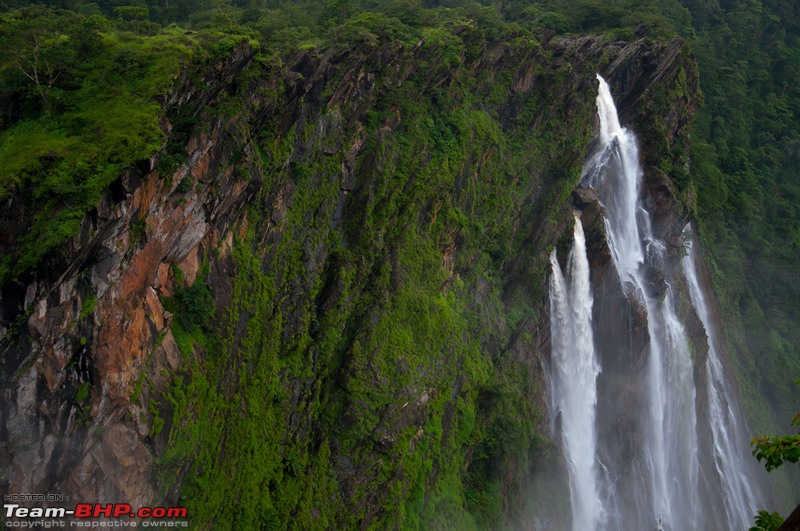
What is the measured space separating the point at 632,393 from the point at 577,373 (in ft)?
12.5

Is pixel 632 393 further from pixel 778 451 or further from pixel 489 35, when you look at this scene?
pixel 778 451

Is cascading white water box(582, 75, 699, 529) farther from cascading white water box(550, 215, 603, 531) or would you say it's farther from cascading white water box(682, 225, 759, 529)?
cascading white water box(682, 225, 759, 529)

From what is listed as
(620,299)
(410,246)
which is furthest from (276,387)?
(620,299)

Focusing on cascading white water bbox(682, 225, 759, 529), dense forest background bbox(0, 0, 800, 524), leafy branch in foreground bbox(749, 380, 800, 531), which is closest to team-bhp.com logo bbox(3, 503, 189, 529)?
dense forest background bbox(0, 0, 800, 524)

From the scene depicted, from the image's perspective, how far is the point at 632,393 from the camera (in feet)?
99.9

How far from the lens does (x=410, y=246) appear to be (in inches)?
936

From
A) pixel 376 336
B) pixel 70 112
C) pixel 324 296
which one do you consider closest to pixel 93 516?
pixel 70 112

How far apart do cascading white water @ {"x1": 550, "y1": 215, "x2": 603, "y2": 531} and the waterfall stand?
5cm

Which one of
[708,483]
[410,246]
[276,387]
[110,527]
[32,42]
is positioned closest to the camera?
[110,527]

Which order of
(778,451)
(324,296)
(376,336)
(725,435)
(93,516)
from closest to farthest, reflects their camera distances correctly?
(778,451) → (93,516) → (324,296) → (376,336) → (725,435)

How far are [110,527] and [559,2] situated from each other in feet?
147

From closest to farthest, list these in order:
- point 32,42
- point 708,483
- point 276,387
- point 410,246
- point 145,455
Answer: point 145,455
point 32,42
point 276,387
point 410,246
point 708,483

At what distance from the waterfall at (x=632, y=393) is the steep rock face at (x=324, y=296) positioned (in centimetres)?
208

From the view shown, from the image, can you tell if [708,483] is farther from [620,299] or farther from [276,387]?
[276,387]
